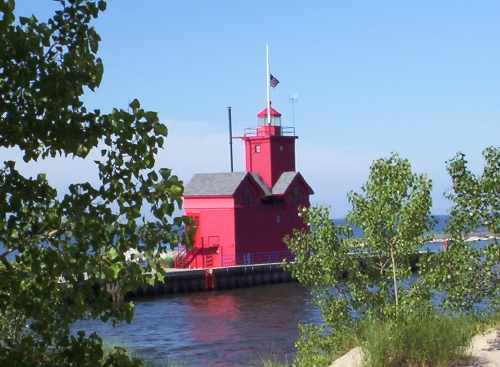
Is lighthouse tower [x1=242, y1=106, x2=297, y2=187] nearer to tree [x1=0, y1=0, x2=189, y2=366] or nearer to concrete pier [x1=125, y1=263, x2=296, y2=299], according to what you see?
concrete pier [x1=125, y1=263, x2=296, y2=299]

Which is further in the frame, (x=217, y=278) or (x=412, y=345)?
(x=217, y=278)

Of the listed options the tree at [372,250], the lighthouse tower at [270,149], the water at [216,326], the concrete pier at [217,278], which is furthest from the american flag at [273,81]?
the tree at [372,250]

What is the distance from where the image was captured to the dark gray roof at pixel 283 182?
41844 millimetres

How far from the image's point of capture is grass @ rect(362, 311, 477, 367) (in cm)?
1113

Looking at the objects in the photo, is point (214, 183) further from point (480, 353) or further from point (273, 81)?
point (480, 353)

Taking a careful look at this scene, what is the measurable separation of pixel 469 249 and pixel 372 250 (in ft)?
5.65

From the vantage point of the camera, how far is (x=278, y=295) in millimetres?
35125

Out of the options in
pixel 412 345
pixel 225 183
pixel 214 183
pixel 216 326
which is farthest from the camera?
pixel 214 183

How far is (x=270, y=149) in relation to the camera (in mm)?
42094

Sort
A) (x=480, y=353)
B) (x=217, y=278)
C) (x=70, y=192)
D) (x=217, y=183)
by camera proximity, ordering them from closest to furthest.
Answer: (x=70, y=192) < (x=480, y=353) < (x=217, y=278) < (x=217, y=183)

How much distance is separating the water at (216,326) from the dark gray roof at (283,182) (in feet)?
22.0

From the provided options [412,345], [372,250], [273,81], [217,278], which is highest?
[273,81]

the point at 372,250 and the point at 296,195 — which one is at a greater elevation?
the point at 296,195

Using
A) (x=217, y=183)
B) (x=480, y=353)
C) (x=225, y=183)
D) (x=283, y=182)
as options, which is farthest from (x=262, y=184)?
(x=480, y=353)
